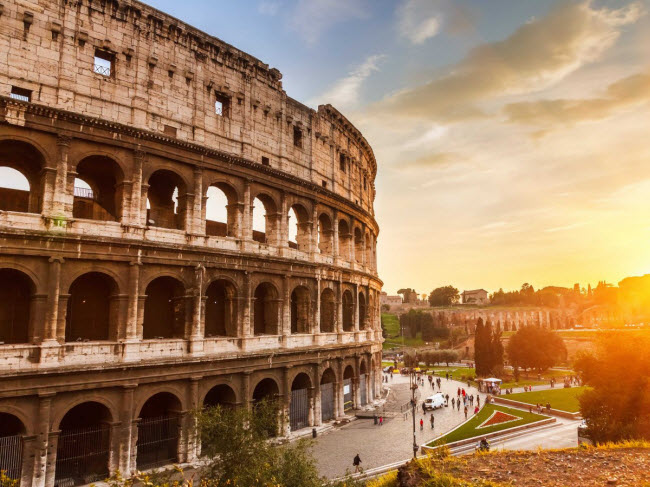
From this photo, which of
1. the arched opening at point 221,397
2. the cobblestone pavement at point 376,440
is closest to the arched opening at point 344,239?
the cobblestone pavement at point 376,440

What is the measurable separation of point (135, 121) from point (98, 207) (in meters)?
4.14

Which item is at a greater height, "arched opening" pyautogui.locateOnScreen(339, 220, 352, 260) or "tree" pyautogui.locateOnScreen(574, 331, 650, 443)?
"arched opening" pyautogui.locateOnScreen(339, 220, 352, 260)

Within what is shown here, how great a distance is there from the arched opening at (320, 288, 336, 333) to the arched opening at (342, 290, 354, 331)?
9.27 ft

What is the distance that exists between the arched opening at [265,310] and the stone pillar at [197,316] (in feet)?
13.7

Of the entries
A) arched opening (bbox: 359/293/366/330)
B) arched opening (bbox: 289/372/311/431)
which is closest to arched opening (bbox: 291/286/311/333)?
arched opening (bbox: 289/372/311/431)

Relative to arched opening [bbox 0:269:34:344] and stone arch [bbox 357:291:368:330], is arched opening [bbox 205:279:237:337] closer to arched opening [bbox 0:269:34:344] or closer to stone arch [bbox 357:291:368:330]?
arched opening [bbox 0:269:34:344]

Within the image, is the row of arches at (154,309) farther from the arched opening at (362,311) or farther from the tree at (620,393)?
the tree at (620,393)

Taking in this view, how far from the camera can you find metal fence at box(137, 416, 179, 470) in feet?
63.6

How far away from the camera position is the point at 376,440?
25688 millimetres

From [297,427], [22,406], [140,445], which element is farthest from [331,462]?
[22,406]

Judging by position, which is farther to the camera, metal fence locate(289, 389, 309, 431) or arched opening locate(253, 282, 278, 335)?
metal fence locate(289, 389, 309, 431)

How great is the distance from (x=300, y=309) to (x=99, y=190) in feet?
41.2

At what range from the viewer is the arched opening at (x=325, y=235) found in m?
30.9

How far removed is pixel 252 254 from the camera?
78.2ft
